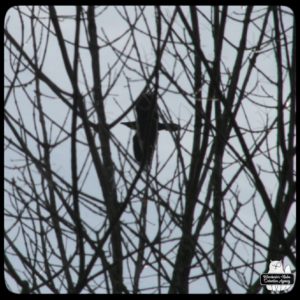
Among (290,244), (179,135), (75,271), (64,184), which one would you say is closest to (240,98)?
(179,135)

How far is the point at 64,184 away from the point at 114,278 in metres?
0.42

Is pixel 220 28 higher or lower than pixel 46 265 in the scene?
higher

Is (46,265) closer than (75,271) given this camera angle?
No

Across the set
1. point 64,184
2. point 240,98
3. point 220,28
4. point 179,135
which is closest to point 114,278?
point 64,184

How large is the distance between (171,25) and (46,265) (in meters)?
1.18
